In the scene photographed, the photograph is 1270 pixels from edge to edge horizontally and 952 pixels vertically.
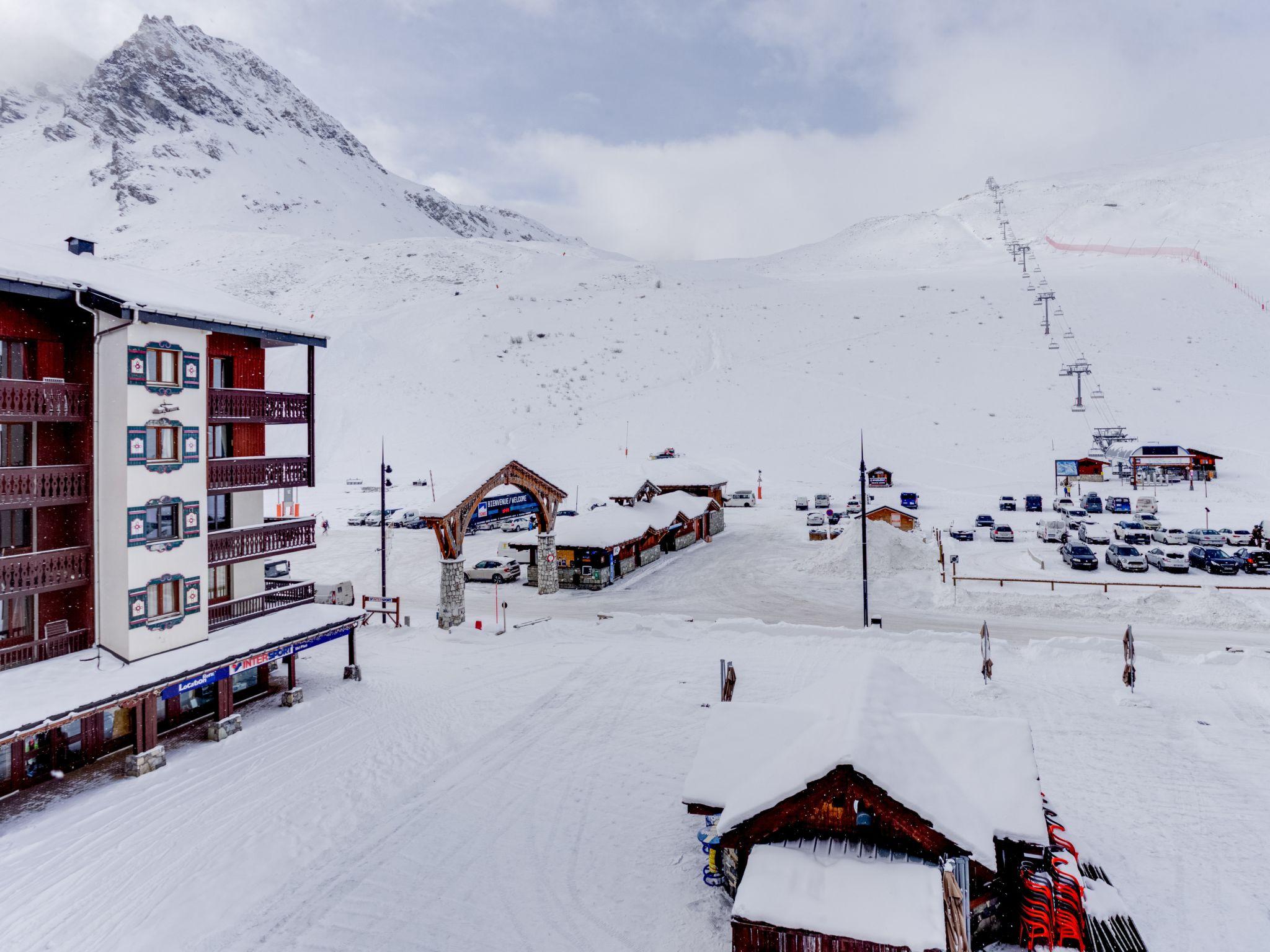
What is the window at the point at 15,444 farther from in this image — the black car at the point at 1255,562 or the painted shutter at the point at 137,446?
the black car at the point at 1255,562

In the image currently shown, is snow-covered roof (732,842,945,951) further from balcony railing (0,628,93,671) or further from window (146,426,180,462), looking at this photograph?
balcony railing (0,628,93,671)

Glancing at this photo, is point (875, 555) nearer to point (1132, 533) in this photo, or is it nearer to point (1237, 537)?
point (1132, 533)

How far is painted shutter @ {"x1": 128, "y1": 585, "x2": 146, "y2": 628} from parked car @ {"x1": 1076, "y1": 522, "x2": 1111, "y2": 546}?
4540 cm

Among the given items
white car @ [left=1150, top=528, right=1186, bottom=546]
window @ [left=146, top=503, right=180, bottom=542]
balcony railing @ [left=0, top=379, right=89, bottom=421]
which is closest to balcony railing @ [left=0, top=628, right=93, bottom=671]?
window @ [left=146, top=503, right=180, bottom=542]

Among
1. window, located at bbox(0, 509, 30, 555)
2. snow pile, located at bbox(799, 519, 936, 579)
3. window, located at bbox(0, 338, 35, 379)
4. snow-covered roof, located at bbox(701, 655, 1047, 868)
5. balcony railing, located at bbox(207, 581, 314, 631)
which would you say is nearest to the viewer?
snow-covered roof, located at bbox(701, 655, 1047, 868)

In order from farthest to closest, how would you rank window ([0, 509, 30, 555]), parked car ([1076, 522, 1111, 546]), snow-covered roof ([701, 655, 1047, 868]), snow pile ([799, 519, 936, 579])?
parked car ([1076, 522, 1111, 546]) < snow pile ([799, 519, 936, 579]) < window ([0, 509, 30, 555]) < snow-covered roof ([701, 655, 1047, 868])

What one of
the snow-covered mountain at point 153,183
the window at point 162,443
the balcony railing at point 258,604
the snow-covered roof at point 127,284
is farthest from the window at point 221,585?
the snow-covered mountain at point 153,183

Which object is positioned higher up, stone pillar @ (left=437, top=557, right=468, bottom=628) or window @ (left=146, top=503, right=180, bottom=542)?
window @ (left=146, top=503, right=180, bottom=542)

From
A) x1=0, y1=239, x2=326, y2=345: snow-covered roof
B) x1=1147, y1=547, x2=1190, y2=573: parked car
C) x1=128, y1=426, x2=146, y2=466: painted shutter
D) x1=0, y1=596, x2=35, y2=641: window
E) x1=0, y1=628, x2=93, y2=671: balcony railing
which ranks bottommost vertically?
x1=1147, y1=547, x2=1190, y2=573: parked car

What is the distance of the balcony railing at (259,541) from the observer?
19438 millimetres

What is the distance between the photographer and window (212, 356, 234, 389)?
2053cm

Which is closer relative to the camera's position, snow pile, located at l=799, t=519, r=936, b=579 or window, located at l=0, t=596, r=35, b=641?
window, located at l=0, t=596, r=35, b=641

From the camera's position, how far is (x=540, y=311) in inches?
4328

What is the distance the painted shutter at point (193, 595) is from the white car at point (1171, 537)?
47.5 m
